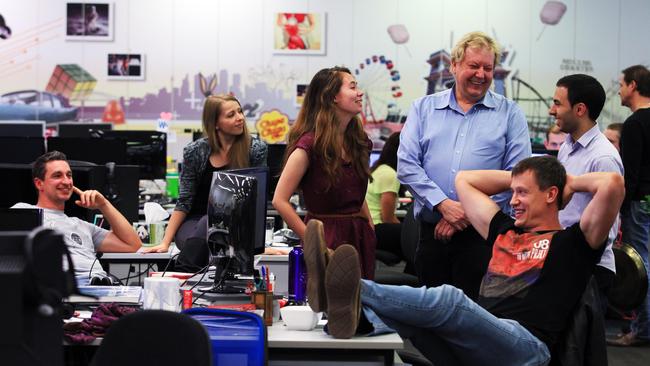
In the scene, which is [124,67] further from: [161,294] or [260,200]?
[161,294]

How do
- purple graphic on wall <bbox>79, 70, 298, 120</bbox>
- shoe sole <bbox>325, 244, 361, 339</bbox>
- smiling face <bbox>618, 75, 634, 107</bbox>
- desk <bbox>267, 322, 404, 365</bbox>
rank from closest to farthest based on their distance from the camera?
shoe sole <bbox>325, 244, 361, 339</bbox>, desk <bbox>267, 322, 404, 365</bbox>, smiling face <bbox>618, 75, 634, 107</bbox>, purple graphic on wall <bbox>79, 70, 298, 120</bbox>

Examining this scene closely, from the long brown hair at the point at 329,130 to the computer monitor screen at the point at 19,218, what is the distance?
0.96 metres

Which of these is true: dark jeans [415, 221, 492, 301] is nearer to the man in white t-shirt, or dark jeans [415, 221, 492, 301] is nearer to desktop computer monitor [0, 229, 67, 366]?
the man in white t-shirt

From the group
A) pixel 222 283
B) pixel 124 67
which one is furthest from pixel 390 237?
pixel 124 67

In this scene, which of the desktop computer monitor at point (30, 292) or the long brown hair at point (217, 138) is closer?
the desktop computer monitor at point (30, 292)

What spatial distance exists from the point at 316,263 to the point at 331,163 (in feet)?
3.74

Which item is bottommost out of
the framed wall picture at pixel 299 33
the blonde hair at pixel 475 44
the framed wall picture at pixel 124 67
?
the blonde hair at pixel 475 44

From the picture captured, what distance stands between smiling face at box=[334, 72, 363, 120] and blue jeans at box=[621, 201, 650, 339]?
204 cm

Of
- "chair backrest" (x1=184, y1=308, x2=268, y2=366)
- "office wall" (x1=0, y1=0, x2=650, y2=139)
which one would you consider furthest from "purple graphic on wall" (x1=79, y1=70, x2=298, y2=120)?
"chair backrest" (x1=184, y1=308, x2=268, y2=366)

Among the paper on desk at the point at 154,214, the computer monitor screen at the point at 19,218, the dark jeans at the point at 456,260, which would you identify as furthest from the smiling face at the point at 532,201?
the paper on desk at the point at 154,214

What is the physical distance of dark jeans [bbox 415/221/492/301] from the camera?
126 inches

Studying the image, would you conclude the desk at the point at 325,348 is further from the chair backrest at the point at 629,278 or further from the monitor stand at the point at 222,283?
the chair backrest at the point at 629,278

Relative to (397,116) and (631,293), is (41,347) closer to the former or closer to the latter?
(631,293)

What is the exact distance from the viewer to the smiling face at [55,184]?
3699 millimetres
